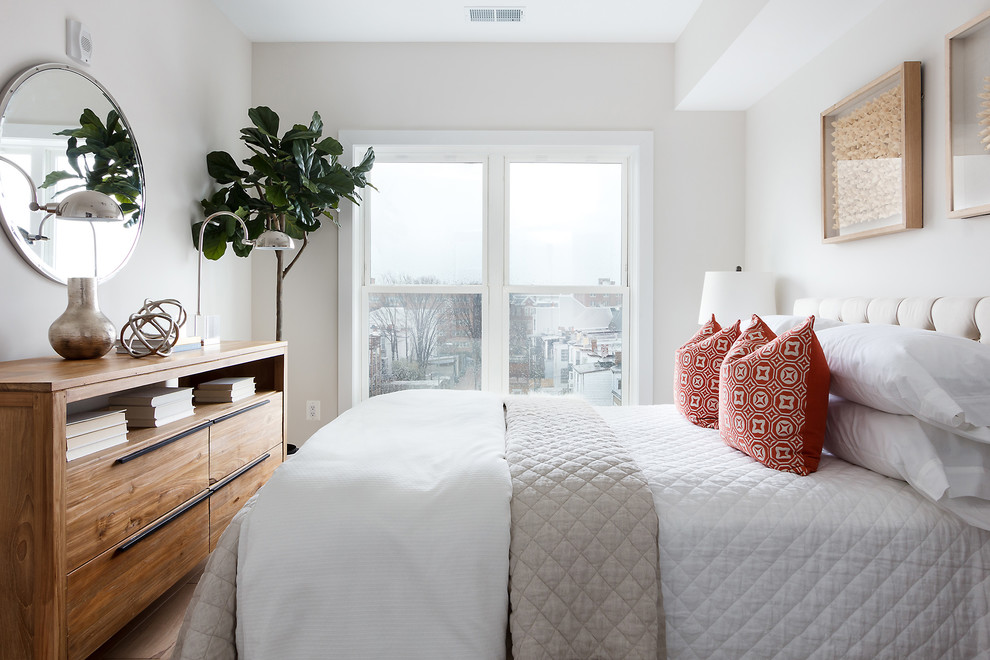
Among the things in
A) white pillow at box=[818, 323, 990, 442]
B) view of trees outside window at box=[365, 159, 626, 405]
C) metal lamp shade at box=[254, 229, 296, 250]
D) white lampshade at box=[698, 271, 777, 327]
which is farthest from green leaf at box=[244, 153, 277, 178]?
white pillow at box=[818, 323, 990, 442]

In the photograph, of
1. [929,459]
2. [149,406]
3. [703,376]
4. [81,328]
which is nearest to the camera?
[929,459]

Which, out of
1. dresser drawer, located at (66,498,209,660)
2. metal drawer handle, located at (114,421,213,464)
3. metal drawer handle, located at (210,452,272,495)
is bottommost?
dresser drawer, located at (66,498,209,660)

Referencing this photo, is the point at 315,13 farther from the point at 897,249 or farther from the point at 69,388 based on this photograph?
the point at 897,249

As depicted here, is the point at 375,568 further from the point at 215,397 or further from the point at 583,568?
the point at 215,397

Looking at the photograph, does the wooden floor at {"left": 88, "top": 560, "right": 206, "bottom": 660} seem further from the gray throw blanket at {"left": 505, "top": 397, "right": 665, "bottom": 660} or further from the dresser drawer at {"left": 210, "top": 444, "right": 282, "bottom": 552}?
the gray throw blanket at {"left": 505, "top": 397, "right": 665, "bottom": 660}

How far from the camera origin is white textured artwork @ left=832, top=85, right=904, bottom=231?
2055mm

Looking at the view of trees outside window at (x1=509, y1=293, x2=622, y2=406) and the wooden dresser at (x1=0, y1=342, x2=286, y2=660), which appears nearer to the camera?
the wooden dresser at (x1=0, y1=342, x2=286, y2=660)

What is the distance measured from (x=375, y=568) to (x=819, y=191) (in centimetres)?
263

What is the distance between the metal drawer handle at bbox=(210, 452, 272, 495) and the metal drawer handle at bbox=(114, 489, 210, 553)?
0.06 m

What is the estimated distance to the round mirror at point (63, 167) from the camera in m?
1.75

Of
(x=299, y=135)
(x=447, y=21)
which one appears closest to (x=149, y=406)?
(x=299, y=135)

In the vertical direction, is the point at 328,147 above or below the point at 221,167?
above

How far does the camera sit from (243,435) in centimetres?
232

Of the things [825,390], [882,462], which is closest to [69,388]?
[825,390]
